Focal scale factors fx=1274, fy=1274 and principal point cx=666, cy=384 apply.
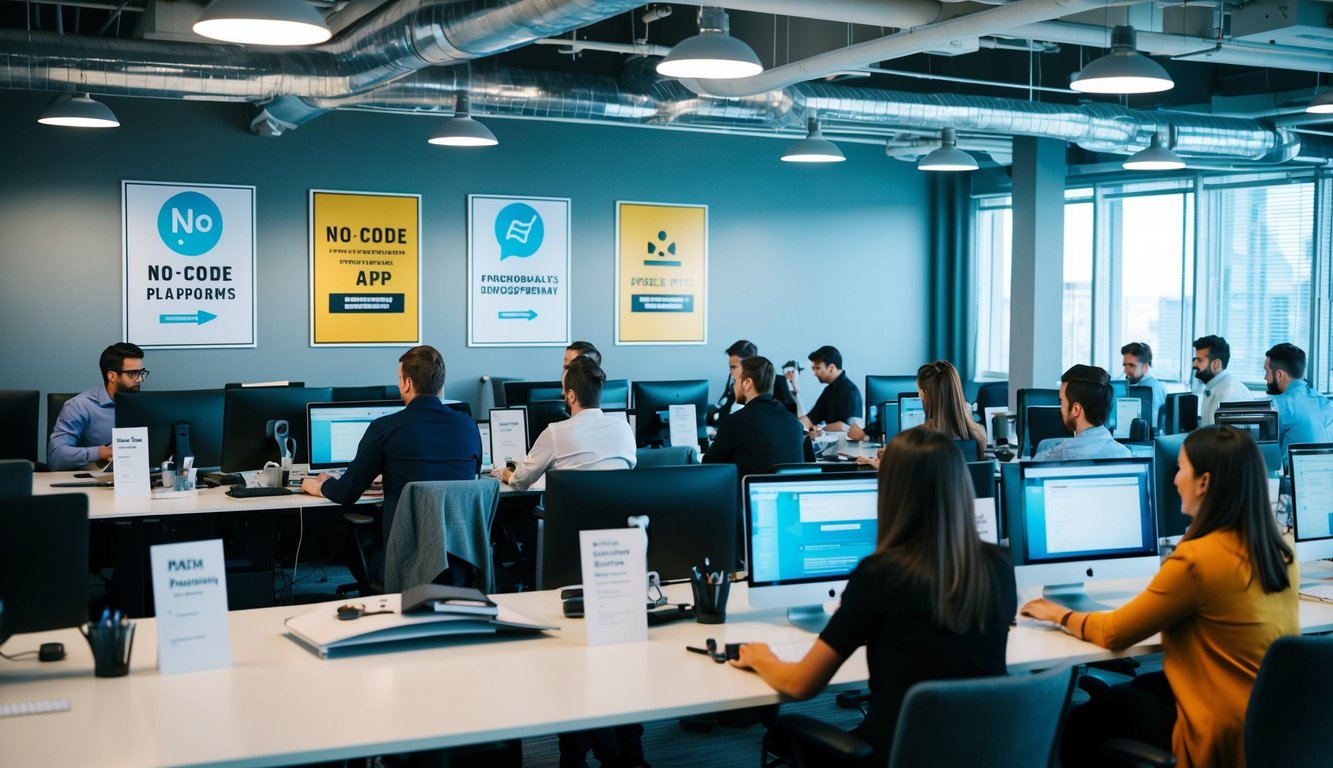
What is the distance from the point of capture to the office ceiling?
6480 millimetres

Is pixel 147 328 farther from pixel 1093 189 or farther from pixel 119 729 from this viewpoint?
pixel 1093 189

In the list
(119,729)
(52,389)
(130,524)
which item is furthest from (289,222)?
(119,729)

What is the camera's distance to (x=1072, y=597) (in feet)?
12.6

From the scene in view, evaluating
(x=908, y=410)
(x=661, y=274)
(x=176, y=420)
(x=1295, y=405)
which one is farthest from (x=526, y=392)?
(x=1295, y=405)

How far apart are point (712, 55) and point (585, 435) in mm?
1688

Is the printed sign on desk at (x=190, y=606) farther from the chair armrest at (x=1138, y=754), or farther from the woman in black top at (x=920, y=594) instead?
the chair armrest at (x=1138, y=754)

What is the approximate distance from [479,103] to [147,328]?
10.1ft

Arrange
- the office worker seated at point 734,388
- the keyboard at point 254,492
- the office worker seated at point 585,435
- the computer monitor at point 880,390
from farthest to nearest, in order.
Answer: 1. the computer monitor at point 880,390
2. the office worker seated at point 734,388
3. the keyboard at point 254,492
4. the office worker seated at point 585,435

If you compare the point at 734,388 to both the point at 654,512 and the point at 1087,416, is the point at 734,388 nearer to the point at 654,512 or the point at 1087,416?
the point at 1087,416

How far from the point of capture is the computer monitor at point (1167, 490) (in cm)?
459

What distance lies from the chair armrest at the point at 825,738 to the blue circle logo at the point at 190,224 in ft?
25.3

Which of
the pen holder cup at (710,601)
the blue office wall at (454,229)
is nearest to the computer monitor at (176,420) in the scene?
the pen holder cup at (710,601)

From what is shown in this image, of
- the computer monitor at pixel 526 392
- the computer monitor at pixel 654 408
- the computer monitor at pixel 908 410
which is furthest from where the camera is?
the computer monitor at pixel 908 410

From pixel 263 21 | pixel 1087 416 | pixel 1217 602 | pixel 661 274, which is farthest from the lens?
Result: pixel 661 274
